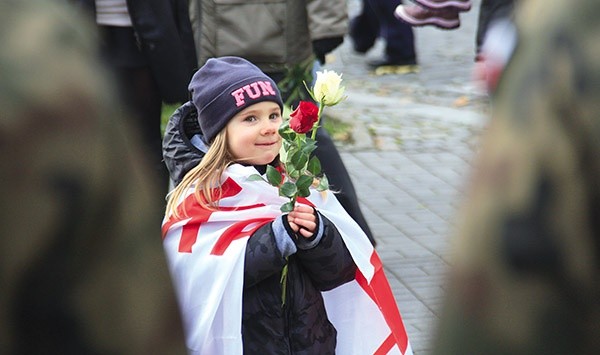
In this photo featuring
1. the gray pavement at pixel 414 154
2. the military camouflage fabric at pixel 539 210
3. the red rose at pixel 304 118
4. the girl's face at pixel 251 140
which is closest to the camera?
the military camouflage fabric at pixel 539 210

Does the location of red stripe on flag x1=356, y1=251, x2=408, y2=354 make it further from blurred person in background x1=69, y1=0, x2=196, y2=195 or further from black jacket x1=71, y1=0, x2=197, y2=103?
black jacket x1=71, y1=0, x2=197, y2=103

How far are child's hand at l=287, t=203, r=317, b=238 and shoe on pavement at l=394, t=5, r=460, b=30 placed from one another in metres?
2.86

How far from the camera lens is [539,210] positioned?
1314mm

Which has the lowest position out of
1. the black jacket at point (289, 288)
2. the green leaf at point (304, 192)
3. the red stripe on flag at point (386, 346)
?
the red stripe on flag at point (386, 346)

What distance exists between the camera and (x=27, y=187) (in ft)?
4.29

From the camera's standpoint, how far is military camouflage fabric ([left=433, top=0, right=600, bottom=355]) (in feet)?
4.28

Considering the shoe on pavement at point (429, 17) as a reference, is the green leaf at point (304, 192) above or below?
above

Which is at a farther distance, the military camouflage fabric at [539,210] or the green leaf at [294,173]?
the green leaf at [294,173]

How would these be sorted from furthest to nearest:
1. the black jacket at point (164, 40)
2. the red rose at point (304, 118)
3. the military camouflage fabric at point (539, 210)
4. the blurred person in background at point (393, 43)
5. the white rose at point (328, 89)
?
the blurred person in background at point (393, 43) → the black jacket at point (164, 40) → the white rose at point (328, 89) → the red rose at point (304, 118) → the military camouflage fabric at point (539, 210)

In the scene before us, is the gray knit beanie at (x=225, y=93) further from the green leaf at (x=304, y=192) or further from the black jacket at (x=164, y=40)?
the black jacket at (x=164, y=40)

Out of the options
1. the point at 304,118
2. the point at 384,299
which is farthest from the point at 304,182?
the point at 384,299

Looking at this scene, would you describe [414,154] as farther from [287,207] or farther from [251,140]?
[287,207]

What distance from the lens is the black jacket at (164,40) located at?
18.9ft

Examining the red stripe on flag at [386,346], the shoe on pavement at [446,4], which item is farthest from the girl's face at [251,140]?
the shoe on pavement at [446,4]
